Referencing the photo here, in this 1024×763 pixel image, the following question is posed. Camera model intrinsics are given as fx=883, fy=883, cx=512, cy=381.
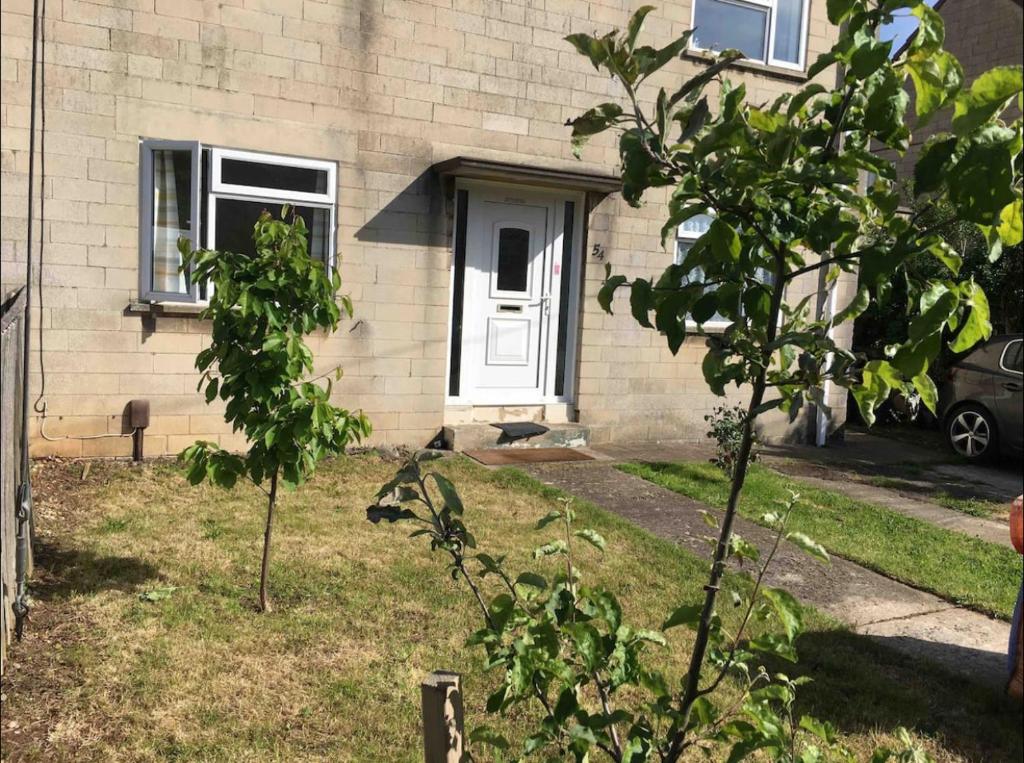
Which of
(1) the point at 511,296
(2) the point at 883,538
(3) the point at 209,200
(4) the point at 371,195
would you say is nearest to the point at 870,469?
(2) the point at 883,538

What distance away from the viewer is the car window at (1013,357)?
10288 millimetres

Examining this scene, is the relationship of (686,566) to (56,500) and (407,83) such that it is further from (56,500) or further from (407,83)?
(407,83)

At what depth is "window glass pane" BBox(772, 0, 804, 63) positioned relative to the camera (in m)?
10.3

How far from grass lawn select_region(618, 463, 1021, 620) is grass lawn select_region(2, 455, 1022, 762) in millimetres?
1279

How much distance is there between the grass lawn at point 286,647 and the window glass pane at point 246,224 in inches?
100

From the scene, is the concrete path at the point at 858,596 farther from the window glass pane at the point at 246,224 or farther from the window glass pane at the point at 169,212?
the window glass pane at the point at 169,212

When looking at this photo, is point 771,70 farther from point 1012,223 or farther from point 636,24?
point 636,24

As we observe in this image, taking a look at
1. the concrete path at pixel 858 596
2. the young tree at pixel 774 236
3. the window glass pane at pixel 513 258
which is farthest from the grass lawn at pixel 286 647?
the window glass pane at pixel 513 258

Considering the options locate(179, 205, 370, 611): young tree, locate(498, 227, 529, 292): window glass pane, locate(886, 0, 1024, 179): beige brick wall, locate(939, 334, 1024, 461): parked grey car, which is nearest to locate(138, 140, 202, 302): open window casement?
locate(498, 227, 529, 292): window glass pane

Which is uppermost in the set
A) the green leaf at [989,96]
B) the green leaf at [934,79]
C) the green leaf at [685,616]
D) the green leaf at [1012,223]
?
the green leaf at [934,79]

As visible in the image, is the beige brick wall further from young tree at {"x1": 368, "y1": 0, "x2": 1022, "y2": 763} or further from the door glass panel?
young tree at {"x1": 368, "y1": 0, "x2": 1022, "y2": 763}

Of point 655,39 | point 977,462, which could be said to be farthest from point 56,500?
point 977,462

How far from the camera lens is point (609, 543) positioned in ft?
20.1

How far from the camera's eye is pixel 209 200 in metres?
7.60
